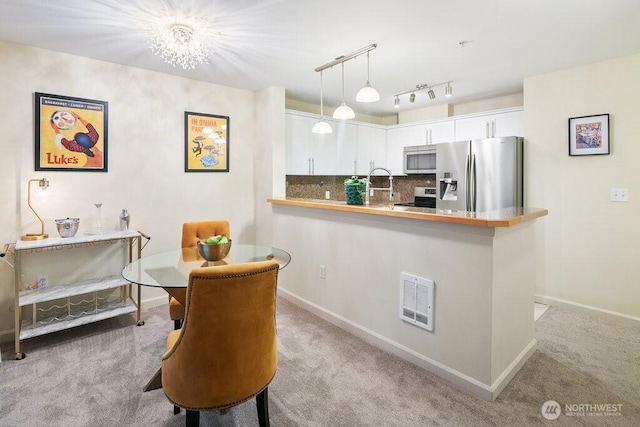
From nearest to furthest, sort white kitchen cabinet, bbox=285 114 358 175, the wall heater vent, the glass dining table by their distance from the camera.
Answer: the glass dining table, the wall heater vent, white kitchen cabinet, bbox=285 114 358 175

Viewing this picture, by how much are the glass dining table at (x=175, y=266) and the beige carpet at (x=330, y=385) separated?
1.11 feet

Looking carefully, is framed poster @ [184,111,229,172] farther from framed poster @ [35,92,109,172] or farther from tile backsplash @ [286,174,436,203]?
tile backsplash @ [286,174,436,203]

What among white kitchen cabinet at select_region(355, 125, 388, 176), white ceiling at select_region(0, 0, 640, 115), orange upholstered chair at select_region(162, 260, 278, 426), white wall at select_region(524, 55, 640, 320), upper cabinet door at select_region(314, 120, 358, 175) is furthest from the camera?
white kitchen cabinet at select_region(355, 125, 388, 176)

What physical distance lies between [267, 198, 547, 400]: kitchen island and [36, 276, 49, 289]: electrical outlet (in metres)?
2.48

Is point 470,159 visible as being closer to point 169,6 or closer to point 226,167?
point 226,167

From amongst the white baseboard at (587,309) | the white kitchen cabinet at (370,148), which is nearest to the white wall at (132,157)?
the white kitchen cabinet at (370,148)

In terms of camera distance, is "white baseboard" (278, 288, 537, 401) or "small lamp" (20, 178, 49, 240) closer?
"white baseboard" (278, 288, 537, 401)

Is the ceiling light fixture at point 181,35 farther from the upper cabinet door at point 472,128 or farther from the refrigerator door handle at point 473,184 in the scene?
the upper cabinet door at point 472,128

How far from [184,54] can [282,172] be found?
65.3 inches

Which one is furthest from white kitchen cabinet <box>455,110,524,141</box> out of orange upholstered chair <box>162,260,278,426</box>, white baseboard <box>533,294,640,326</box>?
orange upholstered chair <box>162,260,278,426</box>

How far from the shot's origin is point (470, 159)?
12.9 feet

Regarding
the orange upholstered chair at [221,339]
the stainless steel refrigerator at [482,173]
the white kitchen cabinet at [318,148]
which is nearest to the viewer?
the orange upholstered chair at [221,339]

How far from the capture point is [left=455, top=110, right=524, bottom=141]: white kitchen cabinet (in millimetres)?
3959

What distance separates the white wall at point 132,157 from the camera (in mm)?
2830
